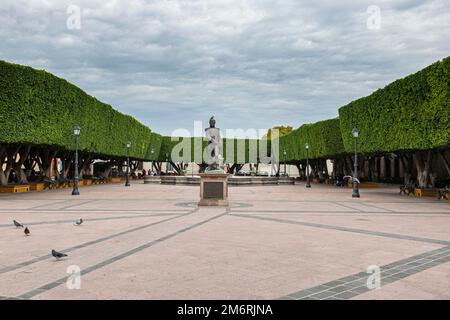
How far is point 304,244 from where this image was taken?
30.7 feet

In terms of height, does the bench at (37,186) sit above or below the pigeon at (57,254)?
above

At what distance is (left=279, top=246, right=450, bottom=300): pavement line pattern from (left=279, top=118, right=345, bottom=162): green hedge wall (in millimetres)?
34567

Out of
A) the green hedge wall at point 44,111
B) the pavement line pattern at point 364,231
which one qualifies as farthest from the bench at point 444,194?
the green hedge wall at point 44,111

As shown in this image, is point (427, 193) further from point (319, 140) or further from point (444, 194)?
point (319, 140)

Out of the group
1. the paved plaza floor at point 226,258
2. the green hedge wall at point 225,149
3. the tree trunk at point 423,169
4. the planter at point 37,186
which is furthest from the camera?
the green hedge wall at point 225,149

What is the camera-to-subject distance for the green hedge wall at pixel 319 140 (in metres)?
43.1

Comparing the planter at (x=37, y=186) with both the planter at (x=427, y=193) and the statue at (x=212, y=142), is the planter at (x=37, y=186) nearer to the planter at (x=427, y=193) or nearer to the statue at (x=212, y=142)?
the statue at (x=212, y=142)

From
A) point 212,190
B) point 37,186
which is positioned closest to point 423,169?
point 212,190

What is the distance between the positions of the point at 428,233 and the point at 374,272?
5.60 meters

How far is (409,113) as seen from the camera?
1004 inches

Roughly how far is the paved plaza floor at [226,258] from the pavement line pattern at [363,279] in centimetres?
2

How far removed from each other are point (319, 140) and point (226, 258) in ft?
134

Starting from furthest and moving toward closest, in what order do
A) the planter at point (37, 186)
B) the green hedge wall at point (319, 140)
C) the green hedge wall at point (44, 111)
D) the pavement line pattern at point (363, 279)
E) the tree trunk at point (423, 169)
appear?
the green hedge wall at point (319, 140)
the planter at point (37, 186)
the tree trunk at point (423, 169)
the green hedge wall at point (44, 111)
the pavement line pattern at point (363, 279)

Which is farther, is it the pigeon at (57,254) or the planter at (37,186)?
the planter at (37,186)
